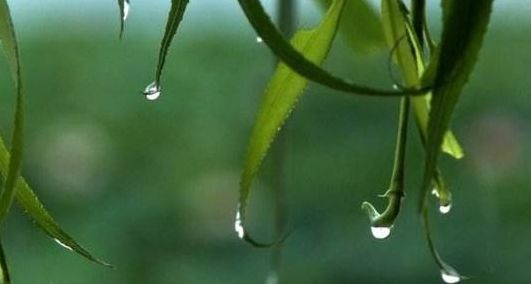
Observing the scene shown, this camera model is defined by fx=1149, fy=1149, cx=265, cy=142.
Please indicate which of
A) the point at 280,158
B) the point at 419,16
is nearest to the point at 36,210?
the point at 419,16

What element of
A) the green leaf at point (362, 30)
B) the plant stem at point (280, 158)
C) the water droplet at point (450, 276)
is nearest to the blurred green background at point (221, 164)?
the plant stem at point (280, 158)

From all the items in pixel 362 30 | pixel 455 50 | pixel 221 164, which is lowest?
pixel 221 164

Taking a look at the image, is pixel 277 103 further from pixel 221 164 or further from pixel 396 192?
pixel 221 164

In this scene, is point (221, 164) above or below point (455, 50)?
below

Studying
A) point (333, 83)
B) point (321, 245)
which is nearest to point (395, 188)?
point (333, 83)

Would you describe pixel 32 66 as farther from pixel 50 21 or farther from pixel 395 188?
pixel 395 188

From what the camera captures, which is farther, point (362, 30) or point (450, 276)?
point (362, 30)
